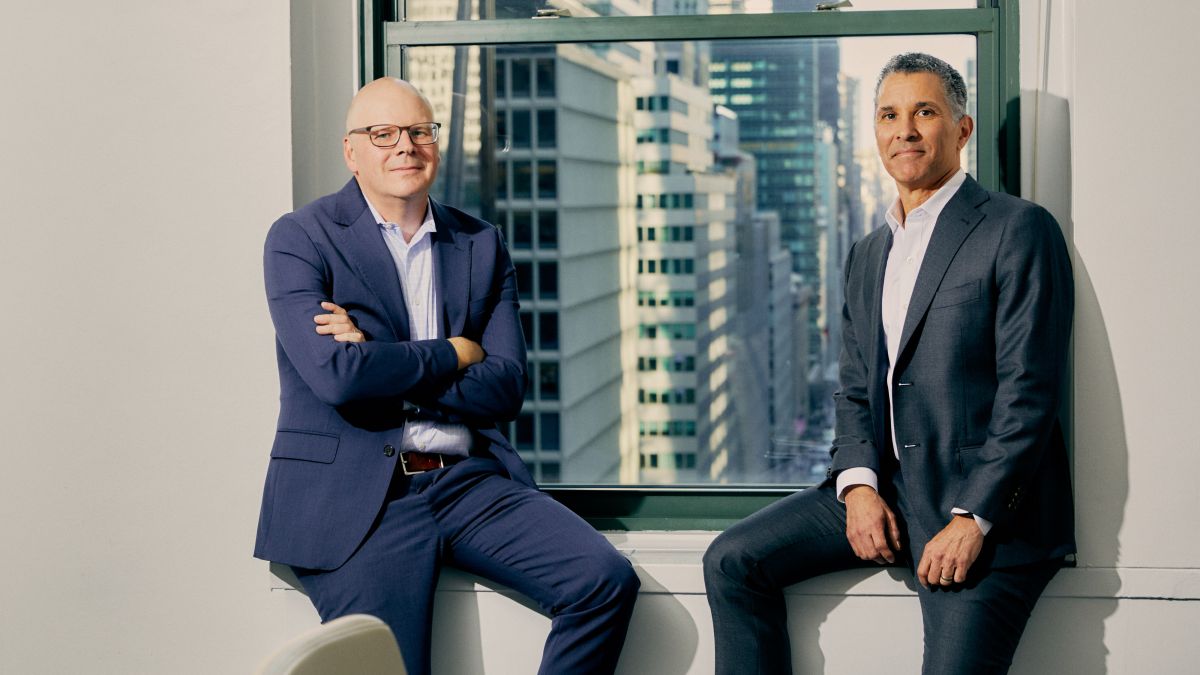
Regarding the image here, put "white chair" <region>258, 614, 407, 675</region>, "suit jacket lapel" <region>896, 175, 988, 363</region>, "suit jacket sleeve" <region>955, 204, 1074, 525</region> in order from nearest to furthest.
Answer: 1. "white chair" <region>258, 614, 407, 675</region>
2. "suit jacket sleeve" <region>955, 204, 1074, 525</region>
3. "suit jacket lapel" <region>896, 175, 988, 363</region>

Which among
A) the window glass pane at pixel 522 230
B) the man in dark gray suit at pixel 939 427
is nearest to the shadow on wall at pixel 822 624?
the man in dark gray suit at pixel 939 427

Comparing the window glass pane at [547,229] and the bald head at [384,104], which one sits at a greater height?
the bald head at [384,104]

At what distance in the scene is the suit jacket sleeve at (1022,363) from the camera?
7.96 feet

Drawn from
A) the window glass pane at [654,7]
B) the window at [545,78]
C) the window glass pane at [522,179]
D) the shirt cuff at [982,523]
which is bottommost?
the shirt cuff at [982,523]

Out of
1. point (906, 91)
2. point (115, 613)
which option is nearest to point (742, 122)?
point (906, 91)

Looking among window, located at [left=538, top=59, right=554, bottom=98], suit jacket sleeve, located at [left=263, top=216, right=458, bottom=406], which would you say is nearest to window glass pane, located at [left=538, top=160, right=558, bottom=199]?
window, located at [left=538, top=59, right=554, bottom=98]

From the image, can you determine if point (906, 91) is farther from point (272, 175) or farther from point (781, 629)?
point (272, 175)

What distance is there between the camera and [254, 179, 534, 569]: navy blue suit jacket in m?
2.62

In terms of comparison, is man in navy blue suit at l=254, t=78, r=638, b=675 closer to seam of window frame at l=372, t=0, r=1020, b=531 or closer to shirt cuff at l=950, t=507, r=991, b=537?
seam of window frame at l=372, t=0, r=1020, b=531

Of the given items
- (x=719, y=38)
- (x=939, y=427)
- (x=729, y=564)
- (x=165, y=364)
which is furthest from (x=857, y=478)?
(x=165, y=364)

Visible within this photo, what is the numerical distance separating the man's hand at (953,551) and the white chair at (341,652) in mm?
1307

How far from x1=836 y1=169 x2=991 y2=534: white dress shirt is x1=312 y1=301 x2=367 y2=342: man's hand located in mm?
1100

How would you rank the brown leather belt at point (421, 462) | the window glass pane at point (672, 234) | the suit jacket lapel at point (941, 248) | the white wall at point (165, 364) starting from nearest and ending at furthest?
Answer: the suit jacket lapel at point (941, 248)
the brown leather belt at point (421, 462)
the white wall at point (165, 364)
the window glass pane at point (672, 234)

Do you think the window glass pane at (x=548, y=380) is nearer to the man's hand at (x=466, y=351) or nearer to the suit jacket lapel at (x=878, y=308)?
the man's hand at (x=466, y=351)
